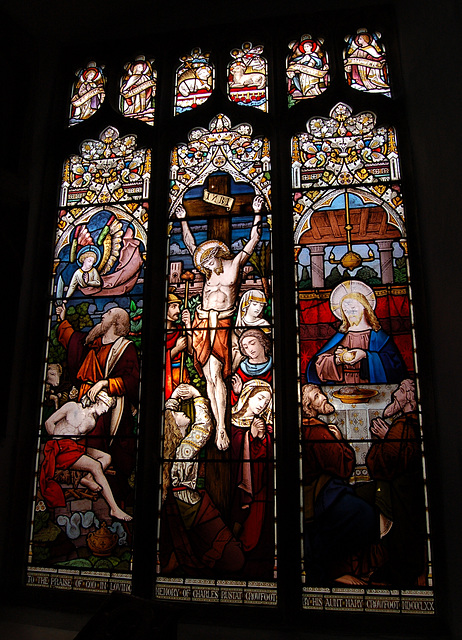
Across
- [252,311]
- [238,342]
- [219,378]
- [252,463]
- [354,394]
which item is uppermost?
[252,311]

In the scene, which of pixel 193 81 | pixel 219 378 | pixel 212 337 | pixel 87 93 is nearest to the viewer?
pixel 219 378

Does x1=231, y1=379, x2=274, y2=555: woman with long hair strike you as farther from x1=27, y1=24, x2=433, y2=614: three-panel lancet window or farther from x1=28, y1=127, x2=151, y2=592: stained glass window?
x1=28, y1=127, x2=151, y2=592: stained glass window

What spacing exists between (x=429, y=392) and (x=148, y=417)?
165cm

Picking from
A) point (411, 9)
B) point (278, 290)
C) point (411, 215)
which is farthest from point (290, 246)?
point (411, 9)

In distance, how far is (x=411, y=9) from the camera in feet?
11.9

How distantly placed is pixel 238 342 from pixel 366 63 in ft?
7.41

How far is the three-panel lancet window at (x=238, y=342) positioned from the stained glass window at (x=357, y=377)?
0.01 m

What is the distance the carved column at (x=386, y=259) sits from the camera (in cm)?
361

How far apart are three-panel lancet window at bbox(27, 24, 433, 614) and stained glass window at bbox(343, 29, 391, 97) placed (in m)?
0.01

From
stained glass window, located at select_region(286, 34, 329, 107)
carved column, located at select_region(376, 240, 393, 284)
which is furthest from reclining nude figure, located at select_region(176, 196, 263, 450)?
stained glass window, located at select_region(286, 34, 329, 107)

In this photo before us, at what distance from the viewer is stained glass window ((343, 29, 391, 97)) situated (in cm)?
411

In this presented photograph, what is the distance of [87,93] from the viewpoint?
4453 mm

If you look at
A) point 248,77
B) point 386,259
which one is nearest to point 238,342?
point 386,259

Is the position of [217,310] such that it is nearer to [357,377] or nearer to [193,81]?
[357,377]
